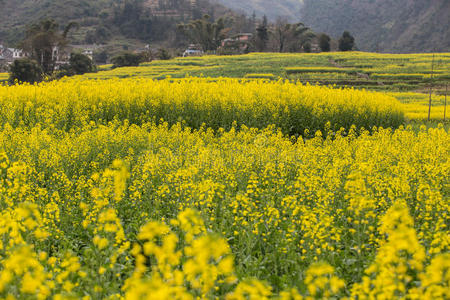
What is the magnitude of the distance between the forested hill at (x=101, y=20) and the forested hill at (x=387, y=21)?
40.4 meters

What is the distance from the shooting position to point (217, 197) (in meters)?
5.15

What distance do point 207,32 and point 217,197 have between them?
55.2m

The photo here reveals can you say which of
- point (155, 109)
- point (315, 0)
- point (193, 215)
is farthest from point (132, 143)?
point (315, 0)

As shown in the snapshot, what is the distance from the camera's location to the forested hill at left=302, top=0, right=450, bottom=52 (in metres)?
80.4

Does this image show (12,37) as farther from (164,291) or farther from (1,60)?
(164,291)

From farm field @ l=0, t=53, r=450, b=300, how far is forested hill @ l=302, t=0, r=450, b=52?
74.5 m

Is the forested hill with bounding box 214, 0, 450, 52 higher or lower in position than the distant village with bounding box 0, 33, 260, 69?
higher

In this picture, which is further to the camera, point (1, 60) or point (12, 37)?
point (12, 37)

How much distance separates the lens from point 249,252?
148 inches

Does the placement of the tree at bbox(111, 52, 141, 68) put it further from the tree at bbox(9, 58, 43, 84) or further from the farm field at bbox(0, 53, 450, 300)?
the farm field at bbox(0, 53, 450, 300)

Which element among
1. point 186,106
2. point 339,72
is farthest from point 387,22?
point 186,106

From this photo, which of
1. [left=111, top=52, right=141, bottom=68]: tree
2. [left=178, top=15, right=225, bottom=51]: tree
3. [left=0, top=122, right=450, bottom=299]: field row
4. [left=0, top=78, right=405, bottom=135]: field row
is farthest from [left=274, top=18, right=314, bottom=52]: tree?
[left=0, top=122, right=450, bottom=299]: field row

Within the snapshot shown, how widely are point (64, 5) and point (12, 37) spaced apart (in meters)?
18.5

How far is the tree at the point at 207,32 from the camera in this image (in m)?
55.8
